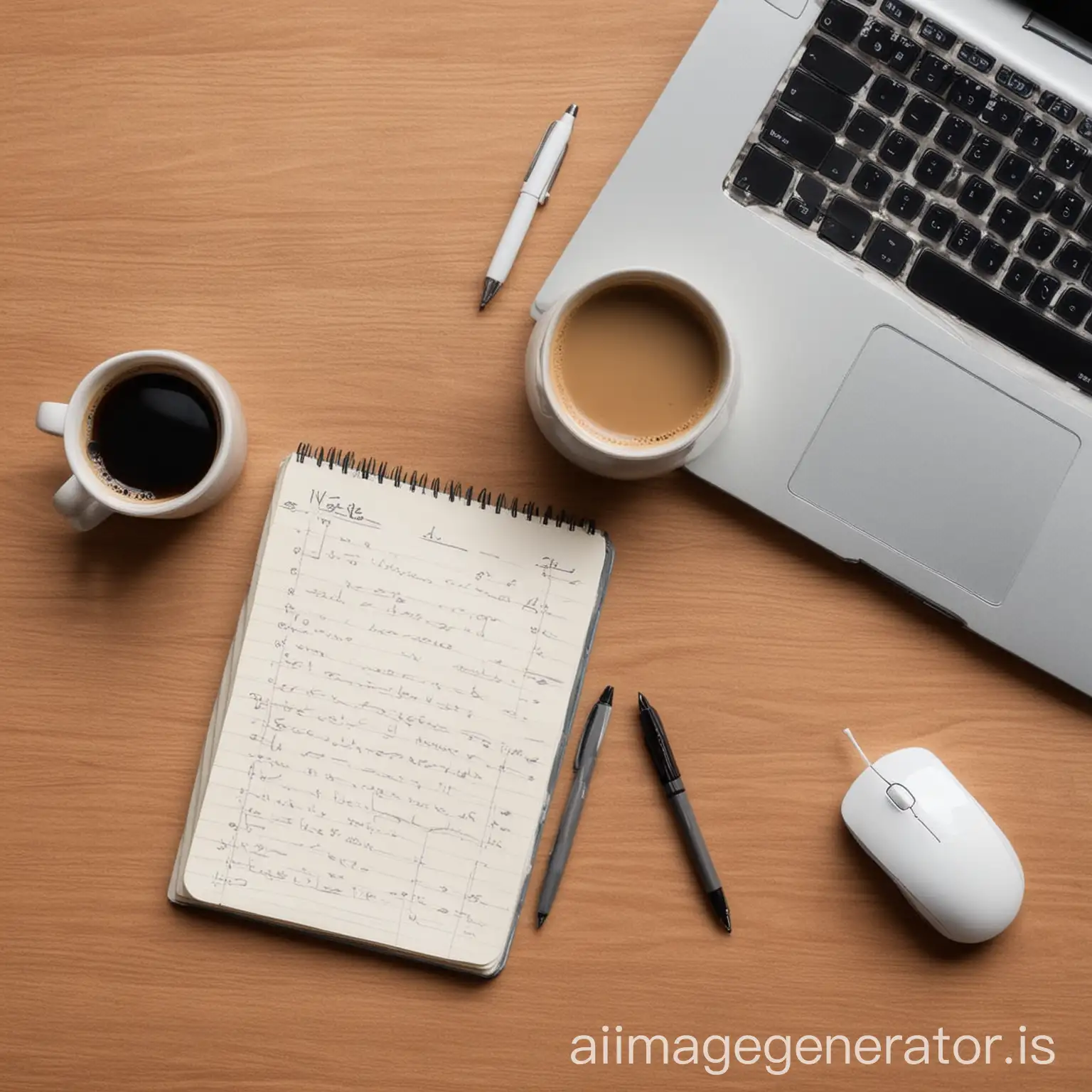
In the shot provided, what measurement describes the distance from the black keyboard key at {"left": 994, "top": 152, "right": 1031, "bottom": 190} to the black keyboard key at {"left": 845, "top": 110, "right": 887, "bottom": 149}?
0.26 feet

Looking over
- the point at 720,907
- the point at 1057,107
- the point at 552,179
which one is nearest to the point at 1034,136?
the point at 1057,107

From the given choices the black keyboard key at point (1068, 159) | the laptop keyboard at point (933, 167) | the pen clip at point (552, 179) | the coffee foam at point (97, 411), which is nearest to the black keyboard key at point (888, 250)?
the laptop keyboard at point (933, 167)

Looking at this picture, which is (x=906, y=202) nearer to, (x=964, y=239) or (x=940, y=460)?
(x=964, y=239)

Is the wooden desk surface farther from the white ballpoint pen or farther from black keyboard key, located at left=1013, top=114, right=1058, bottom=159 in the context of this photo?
black keyboard key, located at left=1013, top=114, right=1058, bottom=159

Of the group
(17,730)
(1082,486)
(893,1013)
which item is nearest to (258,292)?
(17,730)

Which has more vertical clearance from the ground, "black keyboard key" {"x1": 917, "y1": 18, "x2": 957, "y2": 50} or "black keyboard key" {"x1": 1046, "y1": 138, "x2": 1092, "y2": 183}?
"black keyboard key" {"x1": 917, "y1": 18, "x2": 957, "y2": 50}

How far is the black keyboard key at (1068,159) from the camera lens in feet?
1.98

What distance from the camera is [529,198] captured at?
25.5 inches

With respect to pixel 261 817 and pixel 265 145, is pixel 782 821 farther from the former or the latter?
pixel 265 145

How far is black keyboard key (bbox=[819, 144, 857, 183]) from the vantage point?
0.60m

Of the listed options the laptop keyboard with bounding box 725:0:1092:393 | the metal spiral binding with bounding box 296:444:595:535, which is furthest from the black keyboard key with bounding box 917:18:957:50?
the metal spiral binding with bounding box 296:444:595:535

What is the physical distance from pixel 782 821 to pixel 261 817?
0.37m

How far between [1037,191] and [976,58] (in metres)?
0.09

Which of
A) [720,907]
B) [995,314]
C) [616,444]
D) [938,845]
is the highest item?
[995,314]
